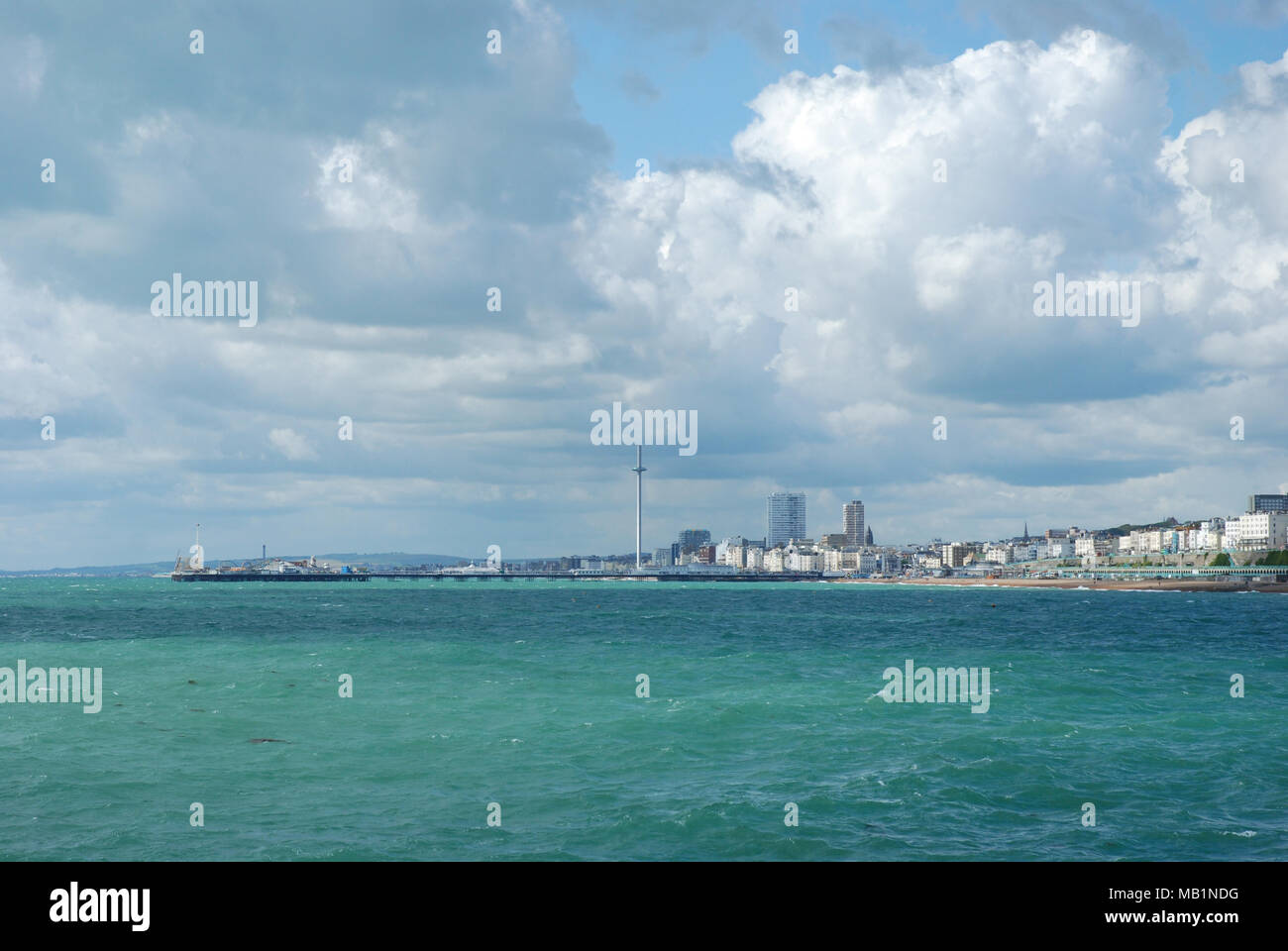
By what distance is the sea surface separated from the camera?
21.6m

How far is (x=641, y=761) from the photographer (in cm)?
2989

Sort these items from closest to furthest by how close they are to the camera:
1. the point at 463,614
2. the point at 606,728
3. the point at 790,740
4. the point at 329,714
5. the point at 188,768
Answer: the point at 188,768, the point at 790,740, the point at 606,728, the point at 329,714, the point at 463,614

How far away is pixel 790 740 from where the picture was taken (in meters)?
33.0

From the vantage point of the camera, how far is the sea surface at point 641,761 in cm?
2156

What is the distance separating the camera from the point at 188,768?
94.0ft

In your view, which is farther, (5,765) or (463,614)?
(463,614)
